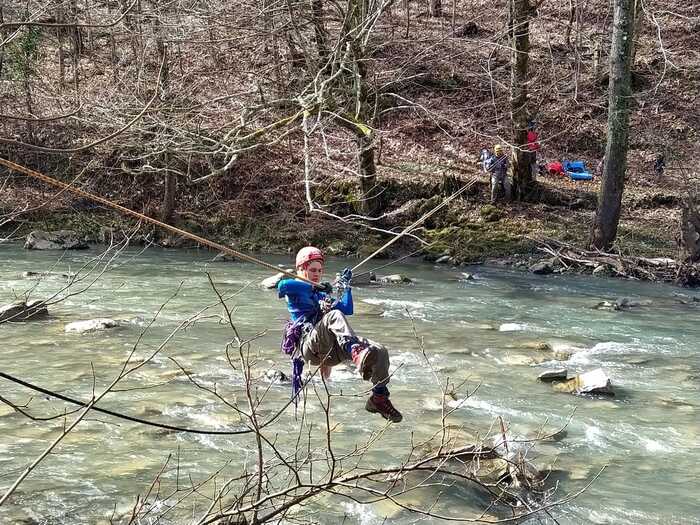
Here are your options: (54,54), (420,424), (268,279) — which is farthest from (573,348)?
(54,54)

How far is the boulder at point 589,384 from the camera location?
6879 mm

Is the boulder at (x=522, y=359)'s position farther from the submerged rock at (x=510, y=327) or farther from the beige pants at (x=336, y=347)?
the beige pants at (x=336, y=347)

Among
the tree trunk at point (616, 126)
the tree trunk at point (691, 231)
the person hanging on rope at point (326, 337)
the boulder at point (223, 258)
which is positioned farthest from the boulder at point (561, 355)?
the boulder at point (223, 258)

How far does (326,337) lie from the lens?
535 centimetres

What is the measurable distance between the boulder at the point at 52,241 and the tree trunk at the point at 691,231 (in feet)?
37.7

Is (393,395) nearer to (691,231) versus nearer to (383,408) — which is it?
(383,408)

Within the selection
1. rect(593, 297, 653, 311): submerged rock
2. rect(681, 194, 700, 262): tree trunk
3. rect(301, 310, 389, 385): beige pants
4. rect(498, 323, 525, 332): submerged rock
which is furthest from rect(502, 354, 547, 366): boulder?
rect(681, 194, 700, 262): tree trunk

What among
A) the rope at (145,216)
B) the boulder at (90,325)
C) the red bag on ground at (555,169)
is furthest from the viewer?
the red bag on ground at (555,169)

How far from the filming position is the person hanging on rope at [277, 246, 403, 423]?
16.6 feet

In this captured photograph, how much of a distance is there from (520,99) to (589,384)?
11128 millimetres

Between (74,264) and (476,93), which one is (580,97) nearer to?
(476,93)

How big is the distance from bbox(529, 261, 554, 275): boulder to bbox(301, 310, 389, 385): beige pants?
920 centimetres

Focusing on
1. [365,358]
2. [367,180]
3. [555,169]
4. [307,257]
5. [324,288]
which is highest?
[555,169]

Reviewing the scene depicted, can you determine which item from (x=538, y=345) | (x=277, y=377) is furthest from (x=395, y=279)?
(x=277, y=377)
